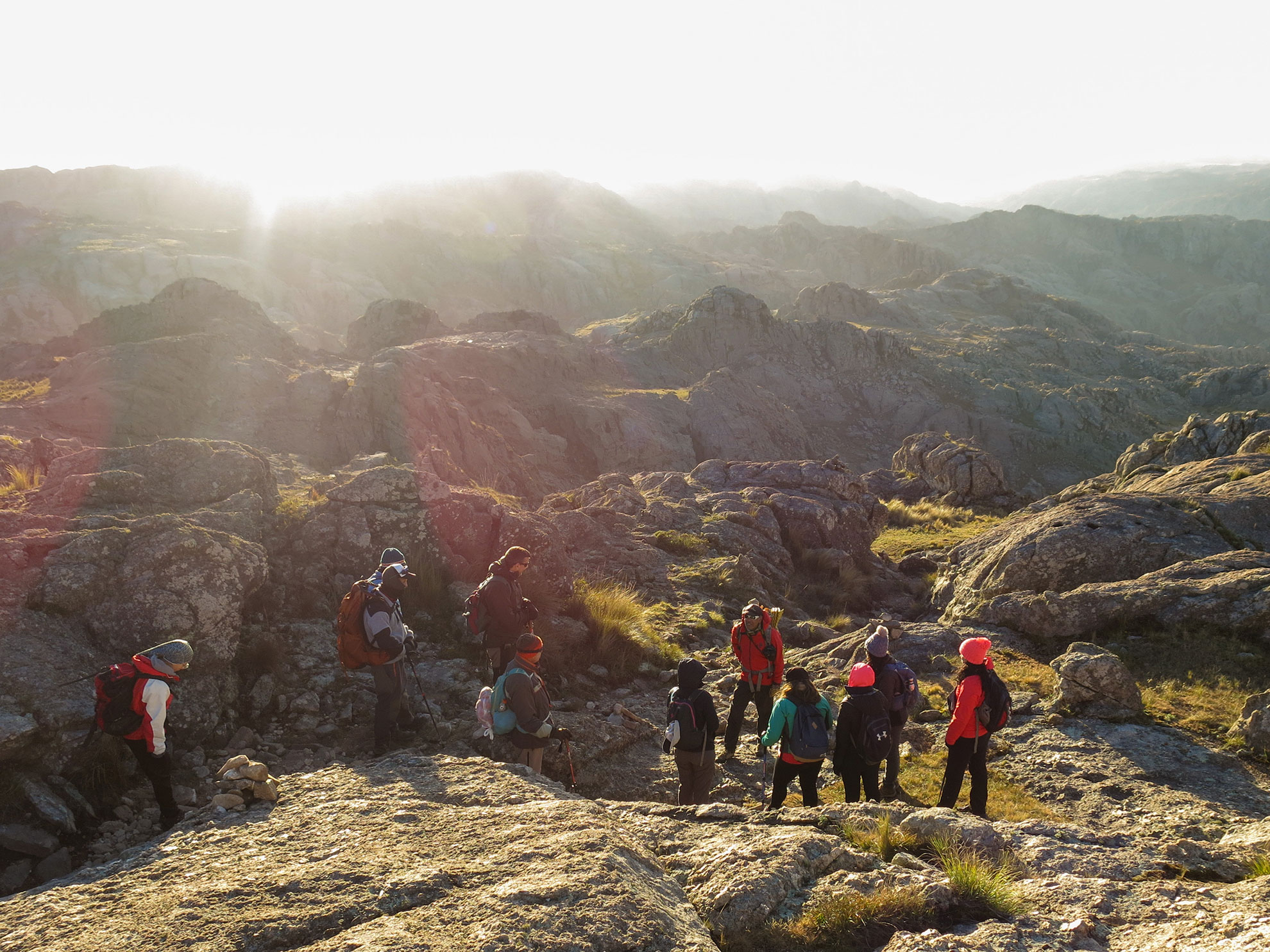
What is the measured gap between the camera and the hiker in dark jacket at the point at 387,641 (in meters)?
8.34

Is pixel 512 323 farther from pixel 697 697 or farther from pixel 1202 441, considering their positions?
pixel 697 697

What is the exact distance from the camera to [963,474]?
107 ft

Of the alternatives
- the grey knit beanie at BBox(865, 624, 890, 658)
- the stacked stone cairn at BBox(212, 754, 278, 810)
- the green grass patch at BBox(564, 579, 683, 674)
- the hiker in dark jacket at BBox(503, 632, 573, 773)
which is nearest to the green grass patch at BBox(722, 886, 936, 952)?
the hiker in dark jacket at BBox(503, 632, 573, 773)

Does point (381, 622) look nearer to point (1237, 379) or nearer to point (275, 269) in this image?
point (1237, 379)

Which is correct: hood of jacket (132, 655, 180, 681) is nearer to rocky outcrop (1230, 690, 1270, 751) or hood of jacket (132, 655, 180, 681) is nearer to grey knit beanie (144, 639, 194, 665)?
grey knit beanie (144, 639, 194, 665)

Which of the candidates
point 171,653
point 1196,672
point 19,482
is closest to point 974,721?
point 1196,672

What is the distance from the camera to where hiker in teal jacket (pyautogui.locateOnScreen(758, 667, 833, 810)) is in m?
7.42

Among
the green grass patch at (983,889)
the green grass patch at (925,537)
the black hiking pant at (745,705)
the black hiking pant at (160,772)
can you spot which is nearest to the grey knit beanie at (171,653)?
the black hiking pant at (160,772)

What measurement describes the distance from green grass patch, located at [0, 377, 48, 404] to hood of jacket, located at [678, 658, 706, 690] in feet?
93.5

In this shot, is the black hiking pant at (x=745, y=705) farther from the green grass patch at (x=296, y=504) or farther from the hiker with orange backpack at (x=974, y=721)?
the green grass patch at (x=296, y=504)

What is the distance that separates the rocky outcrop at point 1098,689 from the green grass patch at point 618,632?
6.10 m

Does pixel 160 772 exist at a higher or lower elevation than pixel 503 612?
lower

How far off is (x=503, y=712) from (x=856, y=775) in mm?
3927

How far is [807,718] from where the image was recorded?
7.44 metres
